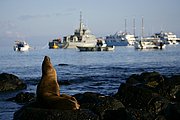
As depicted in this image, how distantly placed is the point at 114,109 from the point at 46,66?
240 cm

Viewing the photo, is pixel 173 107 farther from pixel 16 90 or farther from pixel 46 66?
pixel 16 90

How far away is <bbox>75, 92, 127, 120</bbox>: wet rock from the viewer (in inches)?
384

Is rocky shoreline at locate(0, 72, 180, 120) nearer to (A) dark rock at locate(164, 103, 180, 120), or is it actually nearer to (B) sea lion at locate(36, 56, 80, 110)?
(A) dark rock at locate(164, 103, 180, 120)

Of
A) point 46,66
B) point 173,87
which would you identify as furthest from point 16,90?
point 46,66

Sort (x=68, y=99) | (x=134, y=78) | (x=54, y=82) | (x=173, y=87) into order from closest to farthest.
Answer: (x=68, y=99) → (x=54, y=82) → (x=173, y=87) → (x=134, y=78)

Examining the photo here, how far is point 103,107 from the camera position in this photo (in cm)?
1048

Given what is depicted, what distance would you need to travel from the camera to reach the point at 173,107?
32.4 ft

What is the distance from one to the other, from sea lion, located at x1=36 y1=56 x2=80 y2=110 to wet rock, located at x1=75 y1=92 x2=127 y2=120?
84 cm

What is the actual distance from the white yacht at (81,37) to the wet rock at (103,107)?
5400 inches

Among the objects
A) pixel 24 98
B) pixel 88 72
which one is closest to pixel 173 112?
pixel 24 98

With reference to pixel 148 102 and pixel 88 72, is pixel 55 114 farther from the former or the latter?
pixel 88 72

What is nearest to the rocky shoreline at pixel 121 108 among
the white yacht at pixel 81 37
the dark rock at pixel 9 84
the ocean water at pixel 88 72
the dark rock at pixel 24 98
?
the ocean water at pixel 88 72

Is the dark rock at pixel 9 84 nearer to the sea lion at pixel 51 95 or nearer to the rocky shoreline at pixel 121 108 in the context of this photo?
the rocky shoreline at pixel 121 108

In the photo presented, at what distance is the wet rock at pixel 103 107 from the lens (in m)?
9.76
